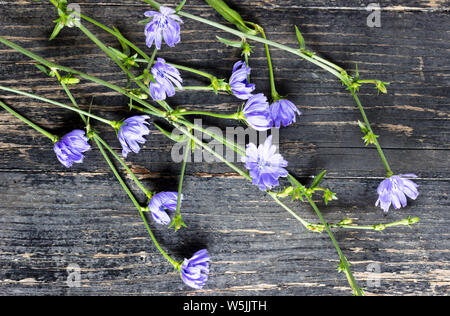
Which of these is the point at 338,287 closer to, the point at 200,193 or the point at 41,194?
the point at 200,193

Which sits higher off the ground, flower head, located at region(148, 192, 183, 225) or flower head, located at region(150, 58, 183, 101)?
flower head, located at region(150, 58, 183, 101)

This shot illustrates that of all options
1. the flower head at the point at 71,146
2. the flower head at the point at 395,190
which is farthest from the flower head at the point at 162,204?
the flower head at the point at 395,190

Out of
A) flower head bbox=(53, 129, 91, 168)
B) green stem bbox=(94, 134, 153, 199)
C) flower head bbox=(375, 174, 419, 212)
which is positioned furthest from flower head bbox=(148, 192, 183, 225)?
flower head bbox=(375, 174, 419, 212)

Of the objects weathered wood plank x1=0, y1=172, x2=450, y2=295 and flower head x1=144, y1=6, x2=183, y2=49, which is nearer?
flower head x1=144, y1=6, x2=183, y2=49

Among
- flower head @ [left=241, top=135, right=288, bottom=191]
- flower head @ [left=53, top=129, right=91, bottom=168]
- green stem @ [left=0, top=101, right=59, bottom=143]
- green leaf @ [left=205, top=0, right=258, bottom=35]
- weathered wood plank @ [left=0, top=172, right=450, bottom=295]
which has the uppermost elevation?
green leaf @ [left=205, top=0, right=258, bottom=35]

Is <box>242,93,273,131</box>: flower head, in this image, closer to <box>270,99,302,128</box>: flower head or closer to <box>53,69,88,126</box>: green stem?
<box>270,99,302,128</box>: flower head

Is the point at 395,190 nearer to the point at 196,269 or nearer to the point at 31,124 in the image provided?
the point at 196,269

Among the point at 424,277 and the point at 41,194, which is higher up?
the point at 41,194

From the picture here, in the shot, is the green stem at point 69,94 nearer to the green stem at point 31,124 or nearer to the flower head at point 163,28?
the green stem at point 31,124
